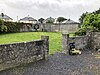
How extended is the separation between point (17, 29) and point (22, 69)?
26.3m

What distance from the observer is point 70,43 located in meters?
15.5

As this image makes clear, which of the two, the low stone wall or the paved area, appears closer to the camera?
the paved area

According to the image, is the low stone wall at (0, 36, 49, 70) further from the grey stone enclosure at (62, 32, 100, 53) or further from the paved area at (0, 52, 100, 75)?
the grey stone enclosure at (62, 32, 100, 53)

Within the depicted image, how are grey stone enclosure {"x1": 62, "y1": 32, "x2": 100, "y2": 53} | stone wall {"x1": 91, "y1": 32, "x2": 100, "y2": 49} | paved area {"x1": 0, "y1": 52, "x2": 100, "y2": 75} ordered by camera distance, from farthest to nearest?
1. stone wall {"x1": 91, "y1": 32, "x2": 100, "y2": 49}
2. grey stone enclosure {"x1": 62, "y1": 32, "x2": 100, "y2": 53}
3. paved area {"x1": 0, "y1": 52, "x2": 100, "y2": 75}

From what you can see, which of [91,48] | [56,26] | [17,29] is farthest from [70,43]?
[56,26]

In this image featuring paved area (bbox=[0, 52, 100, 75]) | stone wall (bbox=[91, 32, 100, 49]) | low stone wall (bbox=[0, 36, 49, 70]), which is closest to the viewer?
paved area (bbox=[0, 52, 100, 75])

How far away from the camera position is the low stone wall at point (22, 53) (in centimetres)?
1002

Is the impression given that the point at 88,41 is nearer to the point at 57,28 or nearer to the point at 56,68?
the point at 56,68

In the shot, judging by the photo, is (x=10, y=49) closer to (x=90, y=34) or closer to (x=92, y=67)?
(x=92, y=67)

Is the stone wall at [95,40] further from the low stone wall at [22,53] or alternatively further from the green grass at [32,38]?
the low stone wall at [22,53]

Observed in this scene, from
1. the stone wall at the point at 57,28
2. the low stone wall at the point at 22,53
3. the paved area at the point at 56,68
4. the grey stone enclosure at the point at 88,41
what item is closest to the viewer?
the paved area at the point at 56,68

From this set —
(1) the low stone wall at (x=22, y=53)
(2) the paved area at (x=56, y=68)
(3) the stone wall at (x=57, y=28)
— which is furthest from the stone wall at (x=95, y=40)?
(3) the stone wall at (x=57, y=28)

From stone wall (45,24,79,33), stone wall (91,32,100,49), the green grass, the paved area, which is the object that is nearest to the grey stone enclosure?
stone wall (91,32,100,49)

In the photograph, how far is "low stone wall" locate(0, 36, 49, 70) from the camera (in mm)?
10023
